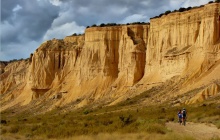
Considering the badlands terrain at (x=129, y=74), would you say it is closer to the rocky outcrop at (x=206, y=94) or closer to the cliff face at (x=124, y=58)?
the cliff face at (x=124, y=58)

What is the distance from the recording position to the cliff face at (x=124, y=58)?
6075 centimetres

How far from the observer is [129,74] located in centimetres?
7650

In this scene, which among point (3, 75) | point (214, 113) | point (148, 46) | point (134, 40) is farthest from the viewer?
point (3, 75)

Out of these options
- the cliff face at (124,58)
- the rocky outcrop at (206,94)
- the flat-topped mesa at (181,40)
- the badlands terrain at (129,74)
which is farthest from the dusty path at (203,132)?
the flat-topped mesa at (181,40)

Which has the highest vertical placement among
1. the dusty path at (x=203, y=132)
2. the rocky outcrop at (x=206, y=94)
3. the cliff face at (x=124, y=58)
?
the cliff face at (x=124, y=58)

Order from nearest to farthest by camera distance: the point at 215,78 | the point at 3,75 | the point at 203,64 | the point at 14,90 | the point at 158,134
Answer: the point at 158,134, the point at 215,78, the point at 203,64, the point at 14,90, the point at 3,75

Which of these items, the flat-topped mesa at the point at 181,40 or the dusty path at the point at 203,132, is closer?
the dusty path at the point at 203,132

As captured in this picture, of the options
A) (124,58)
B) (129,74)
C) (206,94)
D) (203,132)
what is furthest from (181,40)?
(203,132)

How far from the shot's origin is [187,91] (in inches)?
2200

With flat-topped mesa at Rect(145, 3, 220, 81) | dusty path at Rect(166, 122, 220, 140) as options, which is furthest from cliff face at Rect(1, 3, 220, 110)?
dusty path at Rect(166, 122, 220, 140)

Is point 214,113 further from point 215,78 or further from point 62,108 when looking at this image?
point 62,108

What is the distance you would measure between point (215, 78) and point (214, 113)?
67.6ft

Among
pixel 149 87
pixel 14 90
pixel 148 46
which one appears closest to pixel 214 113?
pixel 149 87

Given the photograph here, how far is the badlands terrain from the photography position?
1977 inches
